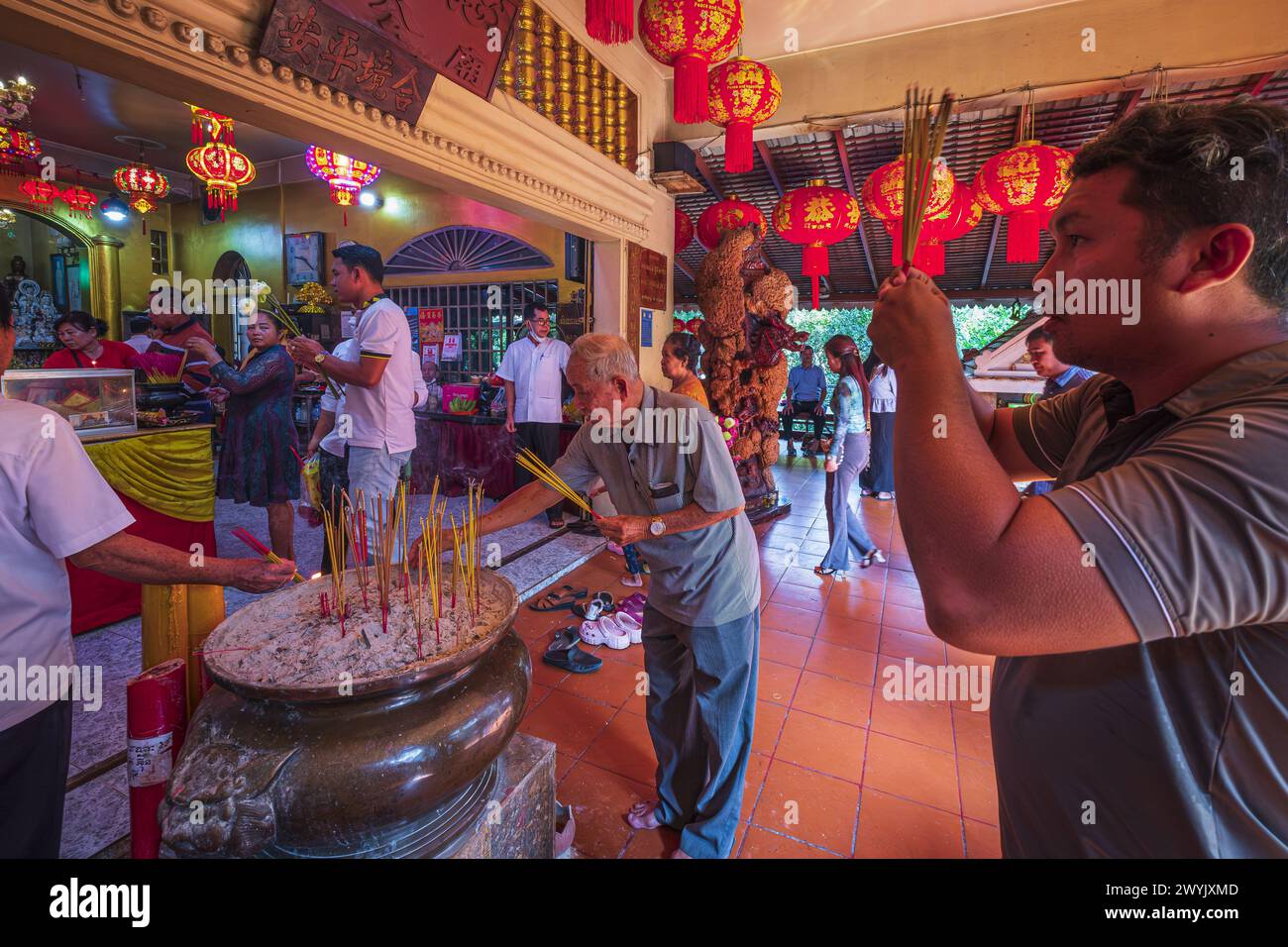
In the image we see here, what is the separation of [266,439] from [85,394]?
0.86m

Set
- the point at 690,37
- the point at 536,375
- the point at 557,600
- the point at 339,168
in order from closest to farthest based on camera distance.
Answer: the point at 690,37 < the point at 557,600 < the point at 536,375 < the point at 339,168

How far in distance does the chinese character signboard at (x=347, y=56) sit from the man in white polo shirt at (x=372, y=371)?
667mm

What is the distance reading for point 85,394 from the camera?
300 cm

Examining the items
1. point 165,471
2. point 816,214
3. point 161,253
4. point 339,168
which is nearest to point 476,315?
point 339,168

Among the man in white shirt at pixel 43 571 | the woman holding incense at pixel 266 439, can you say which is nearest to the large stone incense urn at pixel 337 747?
the man in white shirt at pixel 43 571

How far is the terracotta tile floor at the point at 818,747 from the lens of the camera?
78.0 inches

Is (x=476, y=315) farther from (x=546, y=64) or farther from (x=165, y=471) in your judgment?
(x=165, y=471)

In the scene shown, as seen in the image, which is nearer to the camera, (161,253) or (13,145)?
(13,145)

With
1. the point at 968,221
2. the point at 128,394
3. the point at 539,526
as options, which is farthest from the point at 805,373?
the point at 128,394

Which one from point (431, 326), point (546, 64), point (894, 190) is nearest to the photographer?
point (546, 64)

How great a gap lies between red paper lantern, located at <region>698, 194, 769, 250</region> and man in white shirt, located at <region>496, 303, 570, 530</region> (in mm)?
1639

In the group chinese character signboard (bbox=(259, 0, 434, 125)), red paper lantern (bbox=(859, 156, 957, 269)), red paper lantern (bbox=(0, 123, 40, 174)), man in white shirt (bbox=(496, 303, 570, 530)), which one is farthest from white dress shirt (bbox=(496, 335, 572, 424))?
red paper lantern (bbox=(0, 123, 40, 174))

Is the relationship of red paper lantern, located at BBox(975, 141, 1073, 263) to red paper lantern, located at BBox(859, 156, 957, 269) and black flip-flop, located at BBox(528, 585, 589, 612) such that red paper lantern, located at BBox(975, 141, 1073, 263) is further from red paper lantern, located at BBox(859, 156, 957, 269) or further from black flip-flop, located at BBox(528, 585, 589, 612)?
black flip-flop, located at BBox(528, 585, 589, 612)

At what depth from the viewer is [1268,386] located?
2.00 ft
